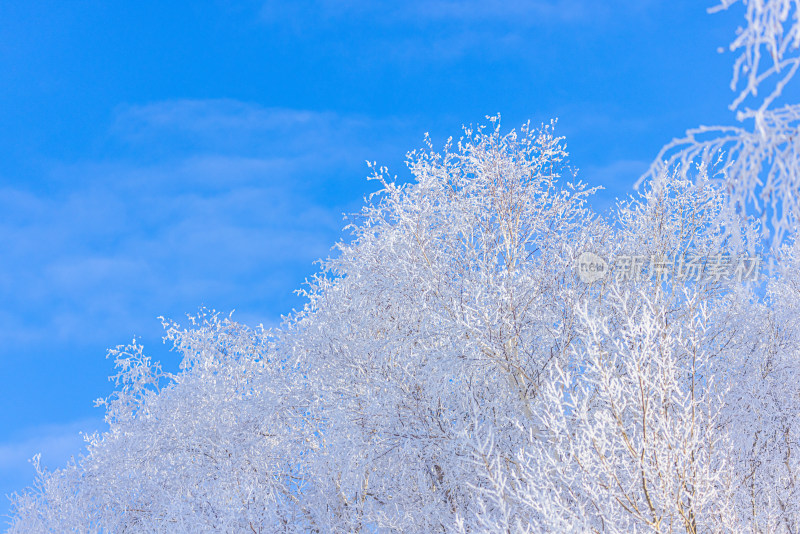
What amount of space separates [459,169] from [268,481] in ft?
18.3

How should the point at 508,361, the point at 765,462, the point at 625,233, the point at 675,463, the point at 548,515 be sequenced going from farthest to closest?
the point at 625,233 < the point at 765,462 < the point at 508,361 < the point at 675,463 < the point at 548,515

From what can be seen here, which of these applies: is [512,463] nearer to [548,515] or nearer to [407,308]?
[407,308]

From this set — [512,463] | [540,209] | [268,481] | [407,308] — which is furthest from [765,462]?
[268,481]

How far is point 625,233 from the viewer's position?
40.4 feet

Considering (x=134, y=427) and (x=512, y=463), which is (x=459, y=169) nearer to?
(x=512, y=463)

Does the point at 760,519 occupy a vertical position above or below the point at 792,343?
below

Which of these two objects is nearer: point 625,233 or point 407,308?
point 407,308

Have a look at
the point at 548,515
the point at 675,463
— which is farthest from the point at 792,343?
the point at 548,515

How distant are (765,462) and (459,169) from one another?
585 cm

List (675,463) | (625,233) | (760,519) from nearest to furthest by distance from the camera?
(675,463), (760,519), (625,233)

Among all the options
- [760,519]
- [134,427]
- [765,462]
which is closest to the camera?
[760,519]

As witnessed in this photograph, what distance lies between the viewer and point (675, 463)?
4922mm

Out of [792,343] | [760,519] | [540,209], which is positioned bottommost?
[760,519]

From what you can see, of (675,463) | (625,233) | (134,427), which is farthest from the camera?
(134,427)
